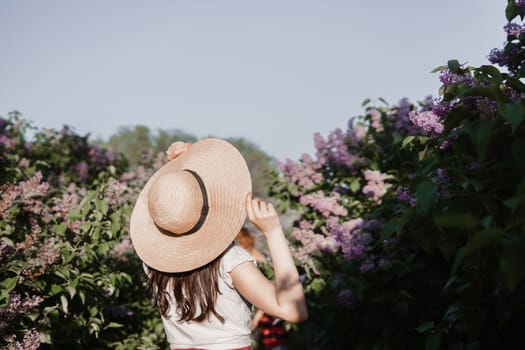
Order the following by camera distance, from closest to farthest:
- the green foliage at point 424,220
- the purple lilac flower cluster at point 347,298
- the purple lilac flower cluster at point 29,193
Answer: the green foliage at point 424,220
the purple lilac flower cluster at point 29,193
the purple lilac flower cluster at point 347,298

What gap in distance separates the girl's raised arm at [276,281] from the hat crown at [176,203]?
25 centimetres

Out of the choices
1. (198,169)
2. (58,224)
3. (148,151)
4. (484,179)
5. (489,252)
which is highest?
(148,151)

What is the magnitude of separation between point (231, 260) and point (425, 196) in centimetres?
79

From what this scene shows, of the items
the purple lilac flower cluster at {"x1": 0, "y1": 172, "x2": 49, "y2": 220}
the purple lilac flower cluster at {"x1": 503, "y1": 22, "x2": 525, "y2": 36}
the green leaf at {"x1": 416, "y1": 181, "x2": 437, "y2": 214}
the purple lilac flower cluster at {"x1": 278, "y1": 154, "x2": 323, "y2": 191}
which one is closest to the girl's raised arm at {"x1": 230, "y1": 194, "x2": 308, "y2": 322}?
the green leaf at {"x1": 416, "y1": 181, "x2": 437, "y2": 214}

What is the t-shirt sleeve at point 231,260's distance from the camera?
2098 millimetres

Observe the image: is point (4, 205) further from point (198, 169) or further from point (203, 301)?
point (203, 301)

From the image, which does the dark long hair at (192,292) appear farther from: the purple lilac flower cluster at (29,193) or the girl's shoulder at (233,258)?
the purple lilac flower cluster at (29,193)

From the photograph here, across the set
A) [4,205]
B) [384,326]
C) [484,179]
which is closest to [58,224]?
[4,205]

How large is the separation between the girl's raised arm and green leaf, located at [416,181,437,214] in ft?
1.64

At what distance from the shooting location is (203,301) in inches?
84.8

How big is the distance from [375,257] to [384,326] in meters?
0.45

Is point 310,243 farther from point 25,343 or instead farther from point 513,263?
point 513,263

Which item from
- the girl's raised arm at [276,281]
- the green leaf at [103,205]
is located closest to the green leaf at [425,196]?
the girl's raised arm at [276,281]

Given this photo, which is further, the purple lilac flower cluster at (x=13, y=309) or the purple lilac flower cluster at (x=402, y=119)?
the purple lilac flower cluster at (x=402, y=119)
